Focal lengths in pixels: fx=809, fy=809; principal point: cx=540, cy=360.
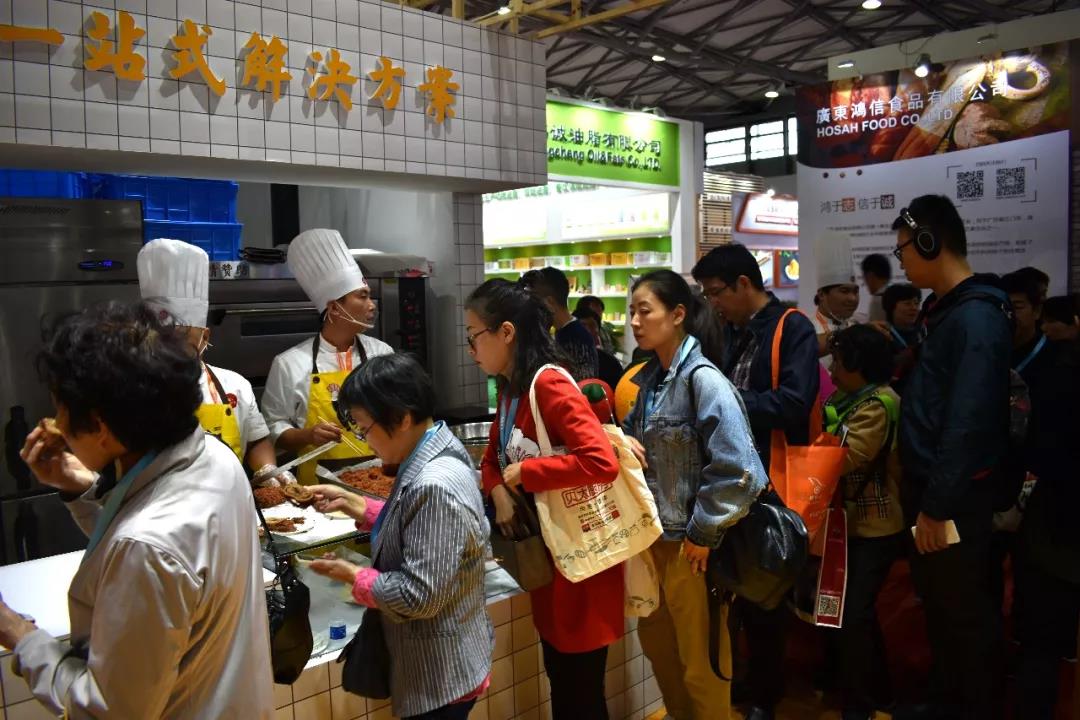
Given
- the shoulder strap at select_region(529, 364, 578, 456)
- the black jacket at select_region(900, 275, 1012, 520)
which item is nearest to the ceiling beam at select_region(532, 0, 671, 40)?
the black jacket at select_region(900, 275, 1012, 520)

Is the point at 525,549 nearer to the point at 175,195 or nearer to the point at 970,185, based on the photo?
the point at 175,195

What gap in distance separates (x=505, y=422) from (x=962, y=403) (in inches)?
60.4

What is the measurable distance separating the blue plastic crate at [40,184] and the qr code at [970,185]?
5.44m

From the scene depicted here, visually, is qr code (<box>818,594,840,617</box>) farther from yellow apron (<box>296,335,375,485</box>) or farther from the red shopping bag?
yellow apron (<box>296,335,375,485</box>)

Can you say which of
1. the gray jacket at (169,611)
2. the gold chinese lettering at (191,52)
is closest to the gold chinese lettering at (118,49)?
the gold chinese lettering at (191,52)

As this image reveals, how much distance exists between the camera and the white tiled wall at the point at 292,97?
3104 mm

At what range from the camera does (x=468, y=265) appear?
5.20 m

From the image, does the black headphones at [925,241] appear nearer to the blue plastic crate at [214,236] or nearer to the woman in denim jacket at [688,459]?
the woman in denim jacket at [688,459]

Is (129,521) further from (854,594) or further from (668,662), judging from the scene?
(854,594)

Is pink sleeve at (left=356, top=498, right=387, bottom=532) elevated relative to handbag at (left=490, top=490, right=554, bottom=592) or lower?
elevated

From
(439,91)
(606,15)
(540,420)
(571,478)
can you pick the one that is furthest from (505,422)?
(606,15)

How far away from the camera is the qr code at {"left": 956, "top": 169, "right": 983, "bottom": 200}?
18.2ft

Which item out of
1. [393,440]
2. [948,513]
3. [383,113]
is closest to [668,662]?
[948,513]

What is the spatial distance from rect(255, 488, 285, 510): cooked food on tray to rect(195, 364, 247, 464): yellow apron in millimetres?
259
